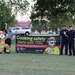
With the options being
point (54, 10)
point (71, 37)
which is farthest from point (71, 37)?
point (54, 10)

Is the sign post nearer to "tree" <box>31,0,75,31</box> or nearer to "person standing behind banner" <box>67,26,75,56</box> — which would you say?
"person standing behind banner" <box>67,26,75,56</box>

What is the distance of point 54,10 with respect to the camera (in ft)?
91.9

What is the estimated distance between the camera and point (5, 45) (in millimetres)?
19031

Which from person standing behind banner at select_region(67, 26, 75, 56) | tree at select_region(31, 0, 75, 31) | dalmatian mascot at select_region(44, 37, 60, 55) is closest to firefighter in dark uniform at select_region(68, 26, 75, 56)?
person standing behind banner at select_region(67, 26, 75, 56)

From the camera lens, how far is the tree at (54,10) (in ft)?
87.4

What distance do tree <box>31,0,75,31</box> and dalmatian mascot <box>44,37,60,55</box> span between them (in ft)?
24.3

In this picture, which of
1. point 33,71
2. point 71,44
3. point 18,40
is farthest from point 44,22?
point 33,71

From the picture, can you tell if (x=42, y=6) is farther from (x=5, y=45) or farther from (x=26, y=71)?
(x=26, y=71)

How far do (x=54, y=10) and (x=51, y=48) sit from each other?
9.45 m

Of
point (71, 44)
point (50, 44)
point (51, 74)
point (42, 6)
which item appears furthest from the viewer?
point (42, 6)

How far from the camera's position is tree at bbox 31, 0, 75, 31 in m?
26.6

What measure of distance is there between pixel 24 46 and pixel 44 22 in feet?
34.5

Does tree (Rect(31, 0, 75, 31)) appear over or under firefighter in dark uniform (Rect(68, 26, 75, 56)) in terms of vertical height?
over

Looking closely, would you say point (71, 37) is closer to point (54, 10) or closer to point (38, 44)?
point (38, 44)
